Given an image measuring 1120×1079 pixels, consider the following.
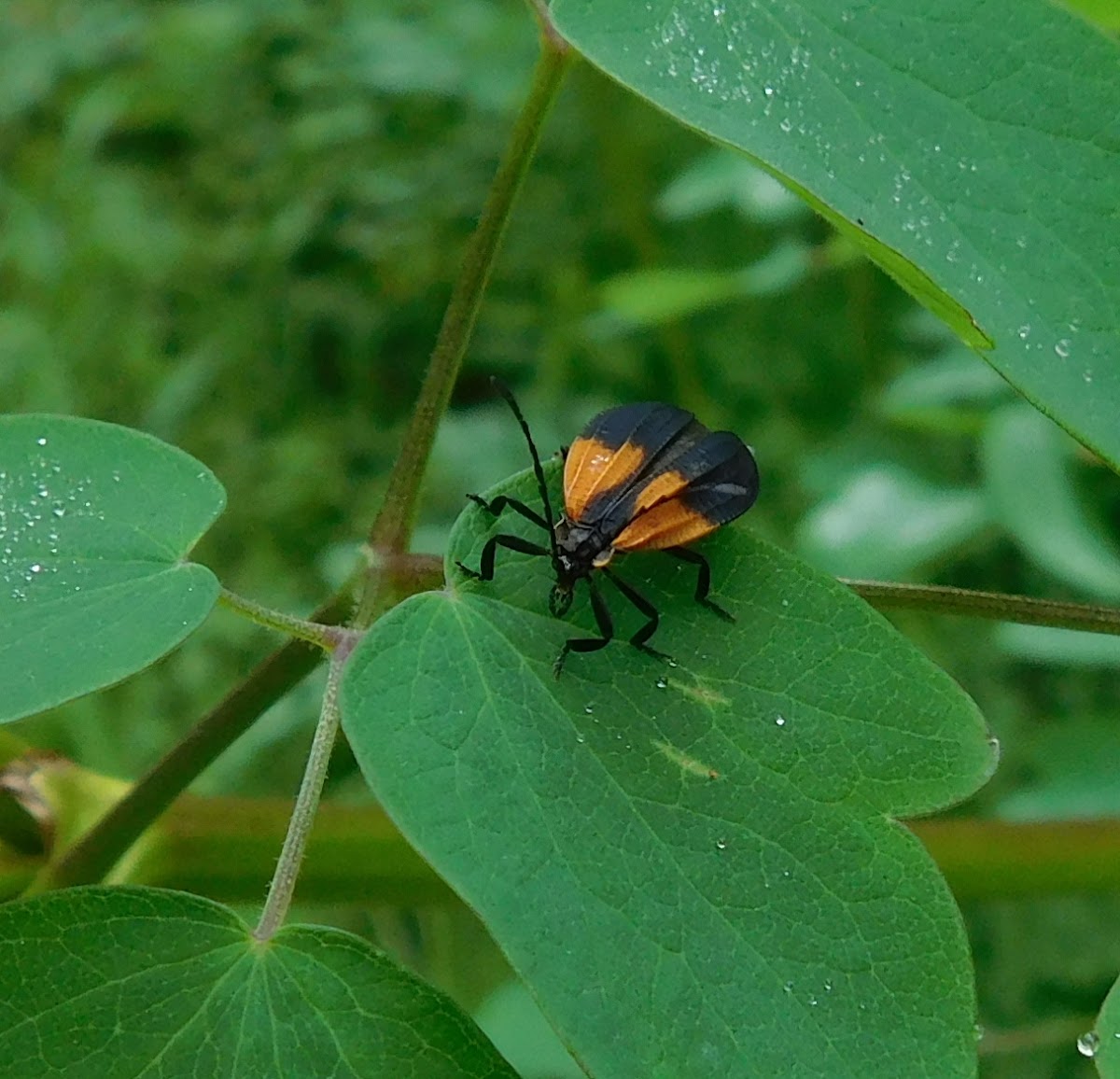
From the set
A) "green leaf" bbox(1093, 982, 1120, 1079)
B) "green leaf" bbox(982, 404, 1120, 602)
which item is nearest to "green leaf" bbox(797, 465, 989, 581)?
"green leaf" bbox(982, 404, 1120, 602)

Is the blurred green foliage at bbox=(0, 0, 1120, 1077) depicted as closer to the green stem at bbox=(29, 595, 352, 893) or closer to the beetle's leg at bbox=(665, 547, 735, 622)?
the green stem at bbox=(29, 595, 352, 893)

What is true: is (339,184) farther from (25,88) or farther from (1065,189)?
(1065,189)

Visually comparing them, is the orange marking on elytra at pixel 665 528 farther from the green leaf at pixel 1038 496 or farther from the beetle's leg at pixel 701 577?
the green leaf at pixel 1038 496

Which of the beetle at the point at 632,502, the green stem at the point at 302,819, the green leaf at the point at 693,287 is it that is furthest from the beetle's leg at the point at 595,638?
the green leaf at the point at 693,287

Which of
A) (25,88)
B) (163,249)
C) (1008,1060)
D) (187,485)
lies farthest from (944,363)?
(25,88)

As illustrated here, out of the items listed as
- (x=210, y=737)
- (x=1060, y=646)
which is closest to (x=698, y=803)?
(x=210, y=737)

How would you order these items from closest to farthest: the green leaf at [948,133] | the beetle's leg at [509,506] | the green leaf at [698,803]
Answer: the green leaf at [698,803] → the green leaf at [948,133] → the beetle's leg at [509,506]

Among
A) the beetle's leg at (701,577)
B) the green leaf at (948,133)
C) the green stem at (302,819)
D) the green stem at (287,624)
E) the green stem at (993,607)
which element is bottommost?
the green stem at (302,819)

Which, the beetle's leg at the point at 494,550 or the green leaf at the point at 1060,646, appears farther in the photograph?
the green leaf at the point at 1060,646
